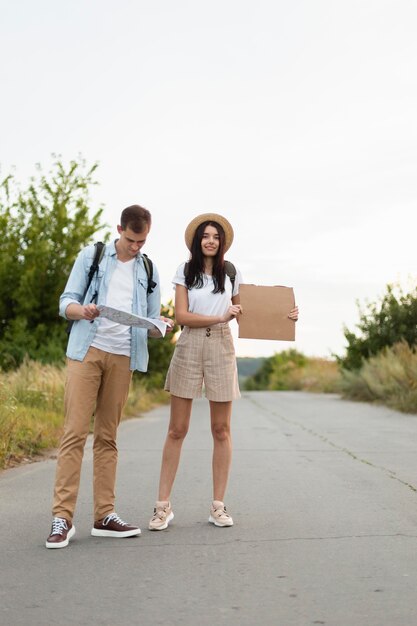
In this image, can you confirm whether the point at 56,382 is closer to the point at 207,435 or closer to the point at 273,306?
the point at 207,435

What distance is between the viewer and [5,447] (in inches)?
394

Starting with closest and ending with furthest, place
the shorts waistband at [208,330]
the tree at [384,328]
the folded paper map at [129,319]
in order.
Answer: the folded paper map at [129,319] < the shorts waistband at [208,330] < the tree at [384,328]

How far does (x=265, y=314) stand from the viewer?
6.47 m

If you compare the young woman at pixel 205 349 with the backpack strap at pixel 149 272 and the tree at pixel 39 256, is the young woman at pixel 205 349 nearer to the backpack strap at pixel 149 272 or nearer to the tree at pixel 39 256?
the backpack strap at pixel 149 272

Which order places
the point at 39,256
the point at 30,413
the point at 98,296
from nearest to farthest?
the point at 98,296
the point at 30,413
the point at 39,256

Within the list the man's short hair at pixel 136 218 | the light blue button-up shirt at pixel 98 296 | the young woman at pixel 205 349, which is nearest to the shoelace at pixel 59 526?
the young woman at pixel 205 349

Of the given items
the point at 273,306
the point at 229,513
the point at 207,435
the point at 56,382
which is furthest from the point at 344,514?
the point at 56,382

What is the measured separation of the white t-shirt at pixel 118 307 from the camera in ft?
20.1

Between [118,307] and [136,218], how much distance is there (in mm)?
625

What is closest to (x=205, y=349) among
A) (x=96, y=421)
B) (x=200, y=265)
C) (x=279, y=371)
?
(x=200, y=265)

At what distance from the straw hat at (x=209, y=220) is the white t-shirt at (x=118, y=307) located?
1.79 ft

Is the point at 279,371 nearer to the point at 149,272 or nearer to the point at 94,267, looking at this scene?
the point at 149,272

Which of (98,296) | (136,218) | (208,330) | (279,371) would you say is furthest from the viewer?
(279,371)

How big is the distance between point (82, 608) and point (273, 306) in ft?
9.22
